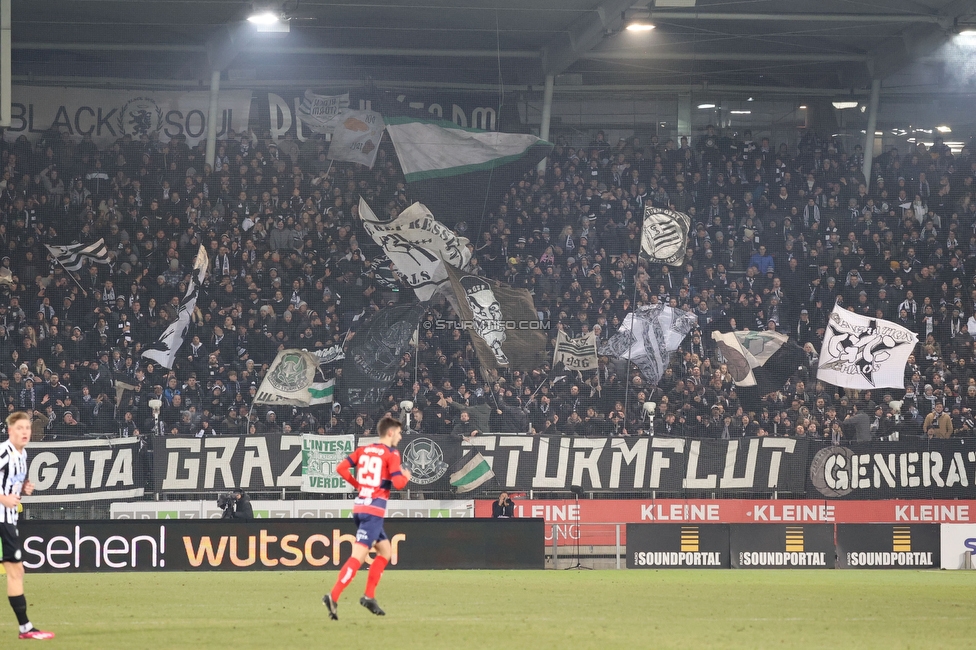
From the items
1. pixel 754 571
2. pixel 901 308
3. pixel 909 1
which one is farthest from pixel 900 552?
pixel 909 1

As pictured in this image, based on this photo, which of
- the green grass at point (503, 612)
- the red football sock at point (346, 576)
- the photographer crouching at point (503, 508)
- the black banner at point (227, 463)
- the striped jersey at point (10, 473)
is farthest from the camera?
the black banner at point (227, 463)

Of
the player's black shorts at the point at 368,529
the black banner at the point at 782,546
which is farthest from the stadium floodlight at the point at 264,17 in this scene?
the player's black shorts at the point at 368,529

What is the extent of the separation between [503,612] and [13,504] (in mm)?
4934

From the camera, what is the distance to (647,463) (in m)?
25.9

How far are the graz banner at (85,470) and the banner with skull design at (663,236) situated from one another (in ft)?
40.7

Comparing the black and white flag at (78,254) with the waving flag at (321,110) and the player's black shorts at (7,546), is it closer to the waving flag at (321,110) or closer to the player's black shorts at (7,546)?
the waving flag at (321,110)

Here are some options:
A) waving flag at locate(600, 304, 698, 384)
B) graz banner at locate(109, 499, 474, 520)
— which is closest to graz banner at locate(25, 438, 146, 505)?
graz banner at locate(109, 499, 474, 520)

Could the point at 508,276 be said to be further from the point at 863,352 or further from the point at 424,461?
the point at 863,352

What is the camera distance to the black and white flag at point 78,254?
92.3ft

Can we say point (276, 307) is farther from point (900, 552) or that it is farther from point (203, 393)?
point (900, 552)

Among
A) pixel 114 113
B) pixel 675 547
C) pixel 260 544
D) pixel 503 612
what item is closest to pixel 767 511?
pixel 675 547

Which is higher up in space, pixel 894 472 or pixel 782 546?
pixel 894 472

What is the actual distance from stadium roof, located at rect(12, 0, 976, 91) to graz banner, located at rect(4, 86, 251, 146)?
49 cm

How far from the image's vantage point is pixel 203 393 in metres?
26.5
